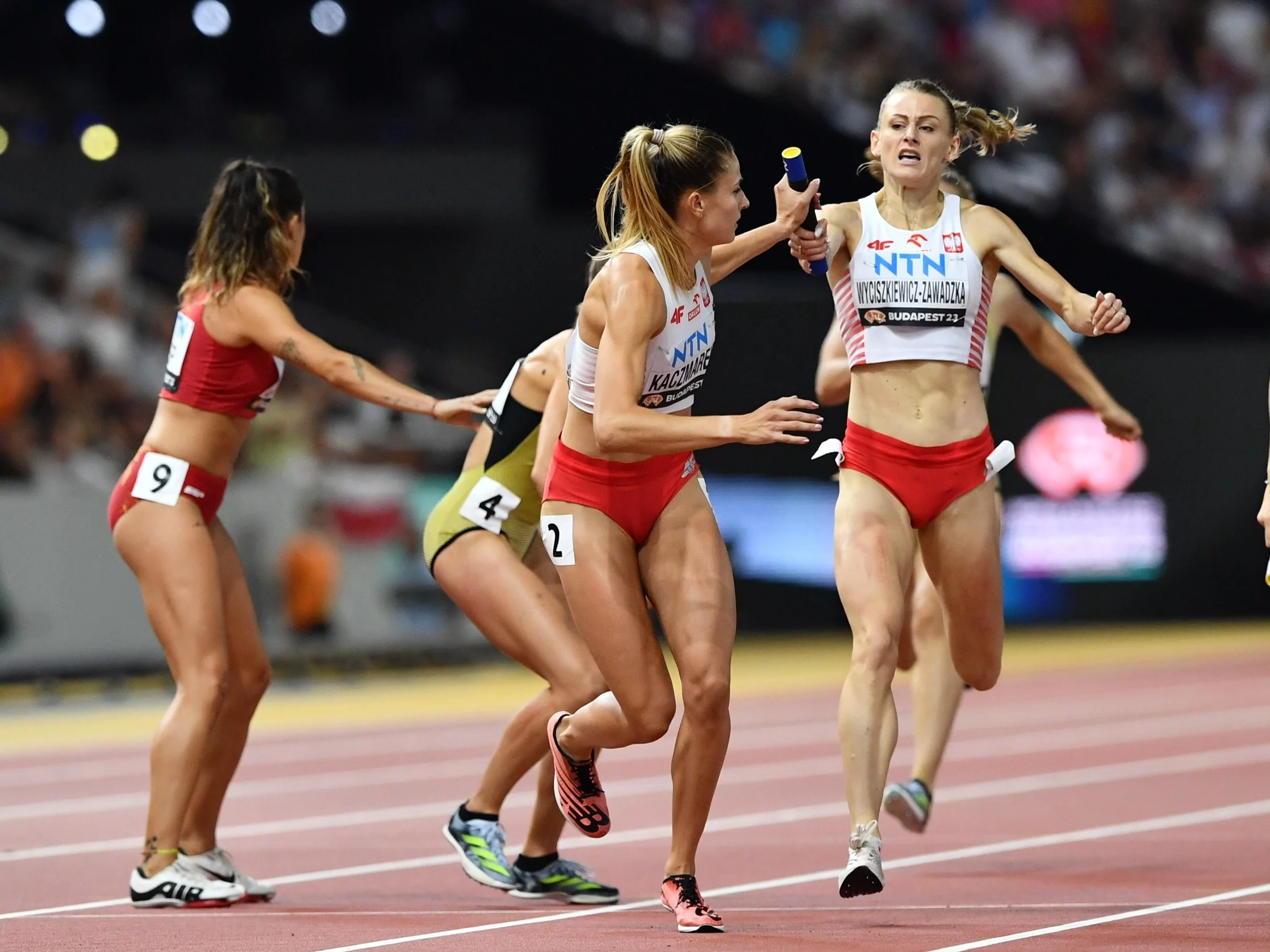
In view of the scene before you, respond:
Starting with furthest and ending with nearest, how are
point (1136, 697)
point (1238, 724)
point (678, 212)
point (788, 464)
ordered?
1. point (788, 464)
2. point (1136, 697)
3. point (1238, 724)
4. point (678, 212)

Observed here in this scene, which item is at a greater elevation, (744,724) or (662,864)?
(744,724)

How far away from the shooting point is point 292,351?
22.9ft

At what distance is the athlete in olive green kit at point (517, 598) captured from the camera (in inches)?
271

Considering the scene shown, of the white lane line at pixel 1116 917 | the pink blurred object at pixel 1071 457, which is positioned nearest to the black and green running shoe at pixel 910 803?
the white lane line at pixel 1116 917

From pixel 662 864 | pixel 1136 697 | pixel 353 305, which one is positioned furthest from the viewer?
pixel 353 305

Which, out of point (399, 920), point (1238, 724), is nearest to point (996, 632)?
point (399, 920)

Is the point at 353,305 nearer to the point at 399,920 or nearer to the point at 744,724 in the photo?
the point at 744,724

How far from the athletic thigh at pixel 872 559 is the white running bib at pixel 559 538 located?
812 millimetres

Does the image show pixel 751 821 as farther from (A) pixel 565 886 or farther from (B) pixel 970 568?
(B) pixel 970 568

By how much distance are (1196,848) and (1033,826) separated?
0.99 meters

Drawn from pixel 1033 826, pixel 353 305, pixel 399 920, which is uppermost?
pixel 353 305

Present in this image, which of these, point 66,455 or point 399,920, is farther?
point 66,455

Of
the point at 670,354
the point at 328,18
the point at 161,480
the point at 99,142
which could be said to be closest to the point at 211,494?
the point at 161,480

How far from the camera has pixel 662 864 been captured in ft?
26.1
